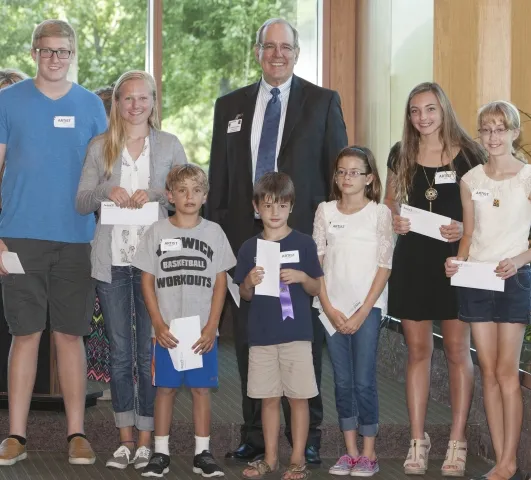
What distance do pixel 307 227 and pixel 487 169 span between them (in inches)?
32.9

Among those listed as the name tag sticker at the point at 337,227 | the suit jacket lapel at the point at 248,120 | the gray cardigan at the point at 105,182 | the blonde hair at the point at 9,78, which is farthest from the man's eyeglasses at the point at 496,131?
the blonde hair at the point at 9,78

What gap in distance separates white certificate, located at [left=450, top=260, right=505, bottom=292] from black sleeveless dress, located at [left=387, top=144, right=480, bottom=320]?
0.96 ft

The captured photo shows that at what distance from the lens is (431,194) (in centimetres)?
433

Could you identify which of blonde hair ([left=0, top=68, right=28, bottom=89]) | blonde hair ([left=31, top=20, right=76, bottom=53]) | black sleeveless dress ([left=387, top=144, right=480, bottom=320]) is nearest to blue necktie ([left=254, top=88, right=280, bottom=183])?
black sleeveless dress ([left=387, top=144, right=480, bottom=320])

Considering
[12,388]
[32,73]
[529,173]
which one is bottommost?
[12,388]

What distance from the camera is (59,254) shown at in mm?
4477

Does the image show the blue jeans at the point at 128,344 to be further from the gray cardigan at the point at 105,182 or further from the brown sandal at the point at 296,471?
the brown sandal at the point at 296,471

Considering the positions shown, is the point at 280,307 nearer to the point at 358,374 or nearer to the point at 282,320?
the point at 282,320

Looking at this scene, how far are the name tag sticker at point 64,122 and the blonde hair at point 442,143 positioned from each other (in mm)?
1421

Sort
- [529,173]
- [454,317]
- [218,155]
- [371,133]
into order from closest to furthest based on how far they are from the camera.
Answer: [529,173]
[454,317]
[218,155]
[371,133]

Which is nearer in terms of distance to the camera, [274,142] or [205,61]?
[274,142]

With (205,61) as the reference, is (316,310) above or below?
below

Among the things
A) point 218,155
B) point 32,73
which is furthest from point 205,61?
point 218,155

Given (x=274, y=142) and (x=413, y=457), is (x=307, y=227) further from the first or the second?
(x=413, y=457)
